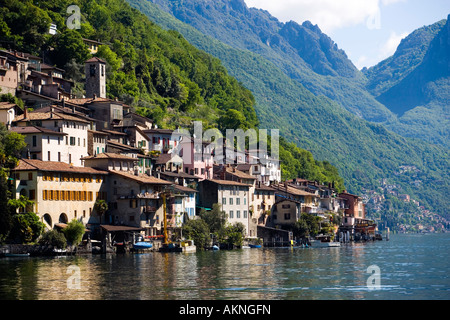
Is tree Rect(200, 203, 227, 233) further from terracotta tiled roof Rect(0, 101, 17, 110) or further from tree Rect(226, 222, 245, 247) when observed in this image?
terracotta tiled roof Rect(0, 101, 17, 110)

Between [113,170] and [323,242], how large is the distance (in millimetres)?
46891

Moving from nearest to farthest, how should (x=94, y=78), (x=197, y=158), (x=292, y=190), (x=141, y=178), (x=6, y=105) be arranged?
(x=141, y=178), (x=6, y=105), (x=197, y=158), (x=94, y=78), (x=292, y=190)

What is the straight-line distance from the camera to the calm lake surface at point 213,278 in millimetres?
58781

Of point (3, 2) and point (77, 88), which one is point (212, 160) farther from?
point (3, 2)

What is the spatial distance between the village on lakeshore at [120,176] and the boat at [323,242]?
33 cm

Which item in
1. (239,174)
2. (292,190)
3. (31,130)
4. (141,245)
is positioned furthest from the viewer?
(292,190)

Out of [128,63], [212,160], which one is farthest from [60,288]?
[128,63]

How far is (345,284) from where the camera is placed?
2628 inches

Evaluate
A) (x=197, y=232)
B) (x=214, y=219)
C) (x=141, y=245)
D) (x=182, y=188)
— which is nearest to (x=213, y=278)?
(x=141, y=245)

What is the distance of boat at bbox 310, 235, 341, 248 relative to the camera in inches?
5551

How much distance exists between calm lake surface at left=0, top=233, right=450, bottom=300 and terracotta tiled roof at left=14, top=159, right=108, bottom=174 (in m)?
12.2

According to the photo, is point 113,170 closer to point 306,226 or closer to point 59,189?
point 59,189

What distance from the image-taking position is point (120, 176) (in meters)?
110
